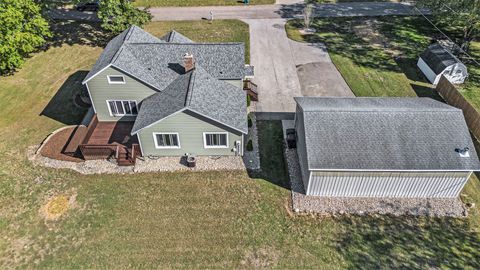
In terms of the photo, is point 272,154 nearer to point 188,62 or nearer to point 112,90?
point 188,62

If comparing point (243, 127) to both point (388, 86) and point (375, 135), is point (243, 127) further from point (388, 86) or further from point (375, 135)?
point (388, 86)

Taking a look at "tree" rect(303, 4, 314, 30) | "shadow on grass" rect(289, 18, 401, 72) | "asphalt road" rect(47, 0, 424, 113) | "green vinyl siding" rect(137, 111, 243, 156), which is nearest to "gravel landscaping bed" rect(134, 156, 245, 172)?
"green vinyl siding" rect(137, 111, 243, 156)

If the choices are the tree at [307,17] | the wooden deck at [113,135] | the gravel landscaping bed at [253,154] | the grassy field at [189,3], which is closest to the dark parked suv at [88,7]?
the grassy field at [189,3]

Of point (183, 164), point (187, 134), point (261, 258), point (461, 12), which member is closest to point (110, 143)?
point (183, 164)

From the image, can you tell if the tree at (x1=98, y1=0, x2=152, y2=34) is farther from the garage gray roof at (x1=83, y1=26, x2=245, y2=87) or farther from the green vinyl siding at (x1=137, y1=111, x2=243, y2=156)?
the green vinyl siding at (x1=137, y1=111, x2=243, y2=156)

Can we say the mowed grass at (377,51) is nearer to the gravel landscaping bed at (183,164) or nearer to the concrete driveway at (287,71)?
the concrete driveway at (287,71)

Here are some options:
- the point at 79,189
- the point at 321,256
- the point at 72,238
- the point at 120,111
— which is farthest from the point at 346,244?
the point at 120,111
